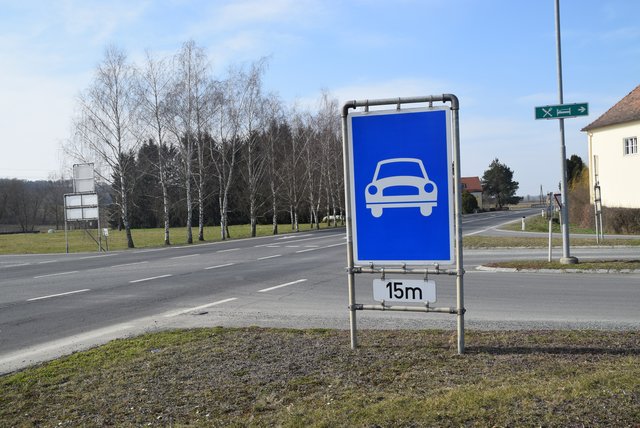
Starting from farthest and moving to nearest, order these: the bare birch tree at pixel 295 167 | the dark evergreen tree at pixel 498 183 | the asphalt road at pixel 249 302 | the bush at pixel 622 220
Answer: the dark evergreen tree at pixel 498 183
the bare birch tree at pixel 295 167
the bush at pixel 622 220
the asphalt road at pixel 249 302

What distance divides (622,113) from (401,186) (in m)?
35.9

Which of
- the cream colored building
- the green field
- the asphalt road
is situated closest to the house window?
the cream colored building

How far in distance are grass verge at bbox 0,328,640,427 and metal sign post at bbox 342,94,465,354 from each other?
2.06 feet

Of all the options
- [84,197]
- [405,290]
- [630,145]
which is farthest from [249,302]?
[630,145]

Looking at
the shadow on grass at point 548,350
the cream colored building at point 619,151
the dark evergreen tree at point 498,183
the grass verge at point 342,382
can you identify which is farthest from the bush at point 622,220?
the dark evergreen tree at point 498,183

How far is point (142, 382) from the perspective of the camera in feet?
18.4

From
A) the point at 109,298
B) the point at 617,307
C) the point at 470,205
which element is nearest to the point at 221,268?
the point at 109,298

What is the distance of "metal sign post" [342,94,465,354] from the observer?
250 inches

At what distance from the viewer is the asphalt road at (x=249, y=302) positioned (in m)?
8.70

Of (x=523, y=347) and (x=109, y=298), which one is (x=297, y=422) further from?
(x=109, y=298)

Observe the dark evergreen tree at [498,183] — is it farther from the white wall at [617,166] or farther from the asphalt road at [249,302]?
the asphalt road at [249,302]

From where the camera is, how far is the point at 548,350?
6.13 meters

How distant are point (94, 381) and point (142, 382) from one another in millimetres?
569

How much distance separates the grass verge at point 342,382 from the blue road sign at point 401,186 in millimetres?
1075
